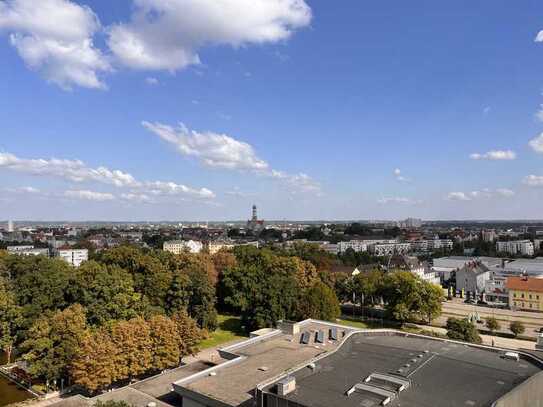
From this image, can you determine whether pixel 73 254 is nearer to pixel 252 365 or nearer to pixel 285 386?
pixel 252 365

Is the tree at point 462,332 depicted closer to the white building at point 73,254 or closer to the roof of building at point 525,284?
the roof of building at point 525,284

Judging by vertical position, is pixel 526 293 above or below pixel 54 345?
below

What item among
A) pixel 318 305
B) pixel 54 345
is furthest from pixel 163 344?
pixel 318 305

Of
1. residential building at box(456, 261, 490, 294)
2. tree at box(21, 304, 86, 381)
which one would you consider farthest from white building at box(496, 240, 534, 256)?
tree at box(21, 304, 86, 381)

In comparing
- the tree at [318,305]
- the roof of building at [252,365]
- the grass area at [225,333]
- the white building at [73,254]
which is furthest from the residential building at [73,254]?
the roof of building at [252,365]

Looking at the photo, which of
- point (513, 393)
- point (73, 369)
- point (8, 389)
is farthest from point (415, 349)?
point (8, 389)

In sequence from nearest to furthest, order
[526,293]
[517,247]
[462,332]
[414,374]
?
1. [414,374]
2. [462,332]
3. [526,293]
4. [517,247]

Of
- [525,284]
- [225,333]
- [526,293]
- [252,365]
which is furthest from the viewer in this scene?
[525,284]

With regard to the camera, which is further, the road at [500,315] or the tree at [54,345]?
the road at [500,315]
